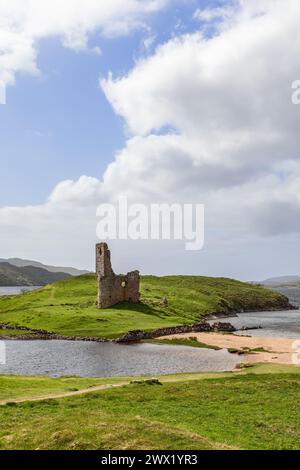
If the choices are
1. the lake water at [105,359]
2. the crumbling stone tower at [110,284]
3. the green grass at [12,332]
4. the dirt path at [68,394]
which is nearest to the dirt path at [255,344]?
the lake water at [105,359]

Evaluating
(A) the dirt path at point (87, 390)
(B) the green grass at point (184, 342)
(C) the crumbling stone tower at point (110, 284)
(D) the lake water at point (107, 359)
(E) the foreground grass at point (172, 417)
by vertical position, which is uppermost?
(C) the crumbling stone tower at point (110, 284)

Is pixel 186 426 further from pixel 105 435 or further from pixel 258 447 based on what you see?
pixel 105 435

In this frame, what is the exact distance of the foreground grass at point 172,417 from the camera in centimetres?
2152

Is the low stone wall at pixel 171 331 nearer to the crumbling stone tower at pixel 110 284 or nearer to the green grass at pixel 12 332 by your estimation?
the green grass at pixel 12 332

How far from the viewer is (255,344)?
86.3 metres

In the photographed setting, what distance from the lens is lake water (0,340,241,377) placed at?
62.5 metres

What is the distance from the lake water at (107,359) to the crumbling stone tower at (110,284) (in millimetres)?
34740

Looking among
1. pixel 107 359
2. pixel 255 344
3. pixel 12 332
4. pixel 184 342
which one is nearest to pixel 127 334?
pixel 184 342

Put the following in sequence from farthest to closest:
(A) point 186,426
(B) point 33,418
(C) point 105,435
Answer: (B) point 33,418 → (A) point 186,426 → (C) point 105,435
